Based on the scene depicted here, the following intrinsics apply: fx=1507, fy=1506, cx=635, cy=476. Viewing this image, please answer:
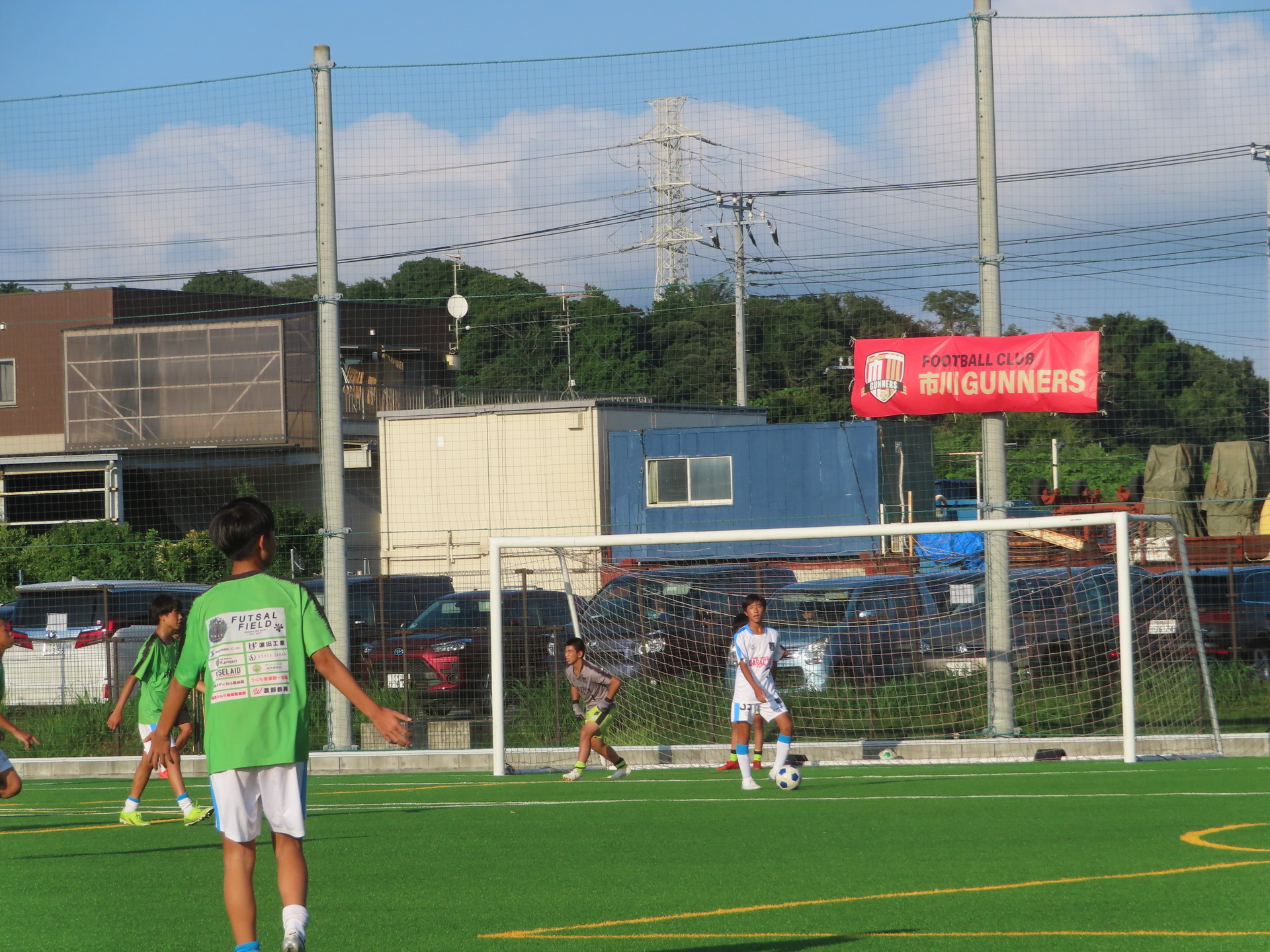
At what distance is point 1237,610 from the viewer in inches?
713

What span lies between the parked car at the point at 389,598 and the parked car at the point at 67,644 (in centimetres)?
211

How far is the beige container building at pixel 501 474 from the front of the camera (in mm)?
30859

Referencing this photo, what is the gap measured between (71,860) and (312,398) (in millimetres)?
33658

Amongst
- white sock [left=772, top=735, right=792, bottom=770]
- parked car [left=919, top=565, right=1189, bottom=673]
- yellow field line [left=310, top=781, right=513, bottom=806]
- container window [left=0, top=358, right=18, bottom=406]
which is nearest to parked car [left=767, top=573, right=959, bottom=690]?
parked car [left=919, top=565, right=1189, bottom=673]

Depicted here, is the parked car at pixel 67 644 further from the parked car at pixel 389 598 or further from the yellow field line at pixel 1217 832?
the yellow field line at pixel 1217 832

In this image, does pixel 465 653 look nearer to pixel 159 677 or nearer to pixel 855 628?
pixel 855 628

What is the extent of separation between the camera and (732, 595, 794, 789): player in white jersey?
12758 mm

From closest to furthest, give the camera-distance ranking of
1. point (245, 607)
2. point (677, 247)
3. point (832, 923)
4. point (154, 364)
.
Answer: point (245, 607), point (832, 923), point (154, 364), point (677, 247)

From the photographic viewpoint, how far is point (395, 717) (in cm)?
576

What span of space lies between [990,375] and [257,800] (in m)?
12.3

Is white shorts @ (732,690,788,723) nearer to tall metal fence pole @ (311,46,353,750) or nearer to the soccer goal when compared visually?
the soccer goal

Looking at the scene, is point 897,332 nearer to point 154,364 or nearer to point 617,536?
point 617,536

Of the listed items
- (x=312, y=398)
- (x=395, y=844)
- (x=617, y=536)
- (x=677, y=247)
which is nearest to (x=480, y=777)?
(x=617, y=536)

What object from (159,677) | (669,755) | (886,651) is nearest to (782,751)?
(669,755)
